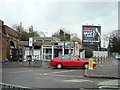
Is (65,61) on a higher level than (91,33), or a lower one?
lower

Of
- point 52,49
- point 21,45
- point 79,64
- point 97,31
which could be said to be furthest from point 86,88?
point 97,31

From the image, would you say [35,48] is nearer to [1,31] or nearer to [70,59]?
[1,31]

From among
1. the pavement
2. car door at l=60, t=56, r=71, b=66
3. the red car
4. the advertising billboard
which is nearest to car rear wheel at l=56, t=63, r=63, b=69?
the red car

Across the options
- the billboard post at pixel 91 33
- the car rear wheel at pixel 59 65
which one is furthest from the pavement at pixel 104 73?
the billboard post at pixel 91 33

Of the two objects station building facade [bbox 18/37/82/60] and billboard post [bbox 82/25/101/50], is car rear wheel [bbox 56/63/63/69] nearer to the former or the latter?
station building facade [bbox 18/37/82/60]

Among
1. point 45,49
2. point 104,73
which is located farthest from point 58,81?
point 45,49

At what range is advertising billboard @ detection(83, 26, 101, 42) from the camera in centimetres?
4309

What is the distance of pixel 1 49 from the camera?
2920 centimetres

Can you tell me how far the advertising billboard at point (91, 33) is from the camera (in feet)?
141

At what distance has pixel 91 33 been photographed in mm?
43875

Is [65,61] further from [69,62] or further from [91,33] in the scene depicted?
[91,33]

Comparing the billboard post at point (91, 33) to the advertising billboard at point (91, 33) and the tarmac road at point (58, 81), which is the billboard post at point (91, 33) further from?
the tarmac road at point (58, 81)

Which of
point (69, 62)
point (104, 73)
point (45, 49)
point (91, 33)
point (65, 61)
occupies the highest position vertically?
point (91, 33)

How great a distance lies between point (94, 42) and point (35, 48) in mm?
17078
